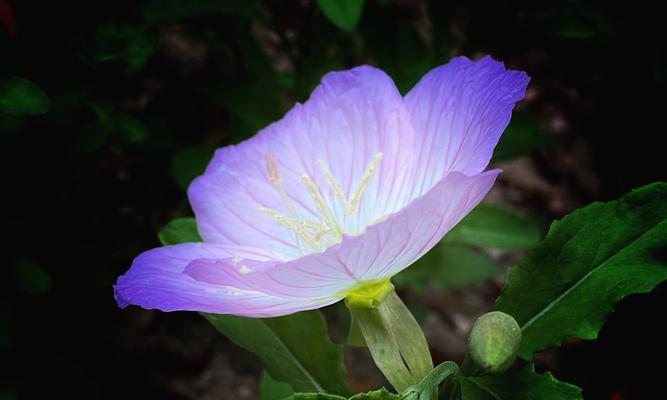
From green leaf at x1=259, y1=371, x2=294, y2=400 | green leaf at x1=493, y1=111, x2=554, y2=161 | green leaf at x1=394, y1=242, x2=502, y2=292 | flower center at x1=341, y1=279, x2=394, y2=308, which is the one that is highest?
flower center at x1=341, y1=279, x2=394, y2=308

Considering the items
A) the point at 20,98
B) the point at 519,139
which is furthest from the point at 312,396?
the point at 519,139

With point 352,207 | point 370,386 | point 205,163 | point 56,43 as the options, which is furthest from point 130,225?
point 352,207

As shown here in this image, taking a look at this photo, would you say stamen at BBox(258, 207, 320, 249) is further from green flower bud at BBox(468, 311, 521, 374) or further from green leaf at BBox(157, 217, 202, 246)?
green flower bud at BBox(468, 311, 521, 374)

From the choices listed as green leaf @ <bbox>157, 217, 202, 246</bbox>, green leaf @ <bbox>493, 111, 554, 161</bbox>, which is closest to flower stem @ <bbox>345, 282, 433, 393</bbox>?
green leaf @ <bbox>157, 217, 202, 246</bbox>

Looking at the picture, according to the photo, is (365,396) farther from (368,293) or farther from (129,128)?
(129,128)

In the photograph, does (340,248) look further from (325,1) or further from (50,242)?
(50,242)

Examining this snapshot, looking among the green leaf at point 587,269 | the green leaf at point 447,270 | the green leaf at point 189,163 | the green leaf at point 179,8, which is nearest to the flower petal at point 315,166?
the green leaf at point 587,269
